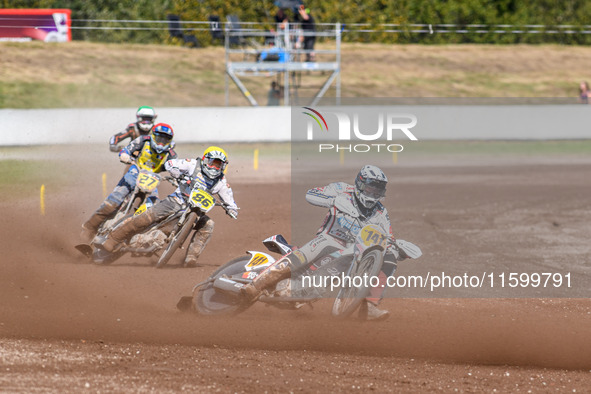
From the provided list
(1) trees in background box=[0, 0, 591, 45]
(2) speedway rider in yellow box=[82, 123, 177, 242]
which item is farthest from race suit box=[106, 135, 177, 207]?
(1) trees in background box=[0, 0, 591, 45]

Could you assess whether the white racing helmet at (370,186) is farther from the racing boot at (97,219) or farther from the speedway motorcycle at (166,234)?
the racing boot at (97,219)

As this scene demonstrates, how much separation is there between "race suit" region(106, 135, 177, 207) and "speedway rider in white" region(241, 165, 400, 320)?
18.1 ft

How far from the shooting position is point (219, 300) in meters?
9.87

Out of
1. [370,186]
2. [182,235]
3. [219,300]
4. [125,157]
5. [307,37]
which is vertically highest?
[307,37]

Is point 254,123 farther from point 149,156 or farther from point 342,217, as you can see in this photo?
point 342,217

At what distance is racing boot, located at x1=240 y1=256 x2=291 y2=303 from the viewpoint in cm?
932

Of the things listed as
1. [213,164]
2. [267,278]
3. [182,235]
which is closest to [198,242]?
[182,235]

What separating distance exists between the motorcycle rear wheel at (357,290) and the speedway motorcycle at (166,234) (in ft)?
10.3

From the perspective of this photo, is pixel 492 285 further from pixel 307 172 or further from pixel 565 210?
pixel 307 172

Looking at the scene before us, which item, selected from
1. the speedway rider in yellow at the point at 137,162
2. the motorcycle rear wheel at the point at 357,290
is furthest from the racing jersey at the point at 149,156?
the motorcycle rear wheel at the point at 357,290

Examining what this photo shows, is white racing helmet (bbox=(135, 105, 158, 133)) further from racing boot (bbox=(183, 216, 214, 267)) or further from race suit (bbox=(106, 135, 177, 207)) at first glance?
racing boot (bbox=(183, 216, 214, 267))

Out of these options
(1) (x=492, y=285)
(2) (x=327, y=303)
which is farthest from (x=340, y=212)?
(1) (x=492, y=285)

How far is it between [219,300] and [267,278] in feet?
2.70

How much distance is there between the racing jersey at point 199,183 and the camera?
1225cm
